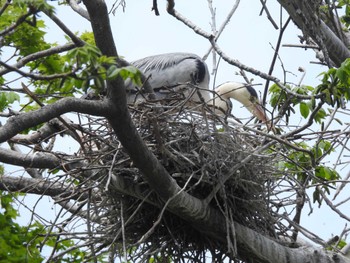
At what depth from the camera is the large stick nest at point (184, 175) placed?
5.15 meters

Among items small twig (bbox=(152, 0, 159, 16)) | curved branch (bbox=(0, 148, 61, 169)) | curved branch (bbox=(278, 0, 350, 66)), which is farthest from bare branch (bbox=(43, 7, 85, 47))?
curved branch (bbox=(278, 0, 350, 66))

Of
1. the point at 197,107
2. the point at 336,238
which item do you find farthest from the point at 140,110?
the point at 336,238

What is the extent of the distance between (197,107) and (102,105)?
1.23m

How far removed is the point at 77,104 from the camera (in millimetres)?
4137

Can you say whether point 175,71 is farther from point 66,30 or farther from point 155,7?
point 66,30

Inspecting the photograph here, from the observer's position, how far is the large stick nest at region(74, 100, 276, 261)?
5.15 m

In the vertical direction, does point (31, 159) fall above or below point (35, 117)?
above

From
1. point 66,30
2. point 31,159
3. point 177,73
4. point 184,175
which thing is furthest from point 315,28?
point 66,30

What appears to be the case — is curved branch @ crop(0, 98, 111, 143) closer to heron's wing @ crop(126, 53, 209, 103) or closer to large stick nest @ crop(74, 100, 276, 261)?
large stick nest @ crop(74, 100, 276, 261)

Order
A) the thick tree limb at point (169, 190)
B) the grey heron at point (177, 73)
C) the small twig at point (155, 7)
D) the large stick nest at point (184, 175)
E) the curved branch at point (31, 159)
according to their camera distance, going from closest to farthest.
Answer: the thick tree limb at point (169, 190) < the large stick nest at point (184, 175) < the curved branch at point (31, 159) < the small twig at point (155, 7) < the grey heron at point (177, 73)

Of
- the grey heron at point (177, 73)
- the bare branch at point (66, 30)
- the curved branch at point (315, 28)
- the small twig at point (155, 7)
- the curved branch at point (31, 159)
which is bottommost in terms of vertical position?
the bare branch at point (66, 30)

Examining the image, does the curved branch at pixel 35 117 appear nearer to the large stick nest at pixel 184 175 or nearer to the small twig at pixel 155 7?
the large stick nest at pixel 184 175

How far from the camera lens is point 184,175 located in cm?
521

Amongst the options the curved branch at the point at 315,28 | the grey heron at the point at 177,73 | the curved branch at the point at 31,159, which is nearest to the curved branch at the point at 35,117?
the curved branch at the point at 31,159
